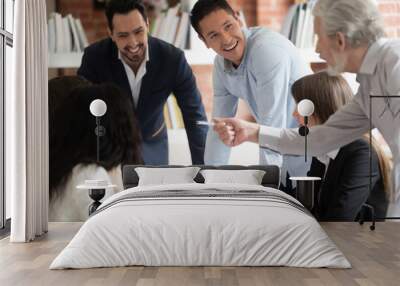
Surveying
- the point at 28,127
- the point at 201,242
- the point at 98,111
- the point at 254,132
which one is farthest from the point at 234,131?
the point at 201,242

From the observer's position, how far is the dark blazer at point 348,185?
7.20 m

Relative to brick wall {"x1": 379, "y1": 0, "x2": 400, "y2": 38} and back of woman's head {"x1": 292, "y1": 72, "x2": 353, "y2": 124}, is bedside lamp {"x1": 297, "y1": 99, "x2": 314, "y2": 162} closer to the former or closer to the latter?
back of woman's head {"x1": 292, "y1": 72, "x2": 353, "y2": 124}

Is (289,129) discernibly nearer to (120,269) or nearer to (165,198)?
(165,198)

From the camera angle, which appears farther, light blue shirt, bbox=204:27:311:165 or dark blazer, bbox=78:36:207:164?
dark blazer, bbox=78:36:207:164

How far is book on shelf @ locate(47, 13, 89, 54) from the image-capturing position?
7531 millimetres

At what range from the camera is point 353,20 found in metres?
7.11

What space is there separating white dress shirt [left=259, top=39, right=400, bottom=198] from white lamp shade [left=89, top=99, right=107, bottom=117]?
5.85 feet

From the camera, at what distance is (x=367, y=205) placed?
706 cm

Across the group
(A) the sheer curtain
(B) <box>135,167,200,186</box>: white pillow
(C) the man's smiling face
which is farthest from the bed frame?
(C) the man's smiling face

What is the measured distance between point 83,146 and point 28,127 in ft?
4.48

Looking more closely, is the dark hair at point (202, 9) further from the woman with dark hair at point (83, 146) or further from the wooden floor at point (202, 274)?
the wooden floor at point (202, 274)

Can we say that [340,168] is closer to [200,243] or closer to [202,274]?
[200,243]

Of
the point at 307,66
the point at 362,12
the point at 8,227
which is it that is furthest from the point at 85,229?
the point at 362,12

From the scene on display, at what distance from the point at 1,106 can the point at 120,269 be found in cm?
269
